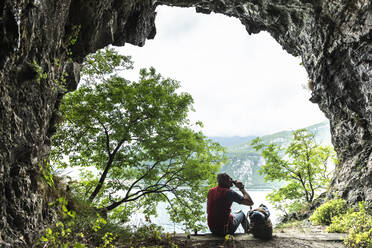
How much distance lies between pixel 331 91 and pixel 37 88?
13.6 metres

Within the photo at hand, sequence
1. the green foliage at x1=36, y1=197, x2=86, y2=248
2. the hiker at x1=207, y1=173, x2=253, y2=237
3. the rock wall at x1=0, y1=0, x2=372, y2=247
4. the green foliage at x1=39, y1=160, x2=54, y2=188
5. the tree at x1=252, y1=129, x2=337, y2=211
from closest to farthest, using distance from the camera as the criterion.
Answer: the green foliage at x1=36, y1=197, x2=86, y2=248, the green foliage at x1=39, y1=160, x2=54, y2=188, the rock wall at x1=0, y1=0, x2=372, y2=247, the hiker at x1=207, y1=173, x2=253, y2=237, the tree at x1=252, y1=129, x2=337, y2=211

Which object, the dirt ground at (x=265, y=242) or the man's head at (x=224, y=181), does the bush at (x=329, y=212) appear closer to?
the dirt ground at (x=265, y=242)

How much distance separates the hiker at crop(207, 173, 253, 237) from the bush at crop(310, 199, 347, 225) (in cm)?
557

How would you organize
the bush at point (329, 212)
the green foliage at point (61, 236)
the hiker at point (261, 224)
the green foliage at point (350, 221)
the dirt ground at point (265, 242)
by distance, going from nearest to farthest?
the green foliage at point (61, 236)
the green foliage at point (350, 221)
the dirt ground at point (265, 242)
the hiker at point (261, 224)
the bush at point (329, 212)

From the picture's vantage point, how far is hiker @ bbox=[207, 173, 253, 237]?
557cm

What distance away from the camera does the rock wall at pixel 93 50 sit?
3.46 metres

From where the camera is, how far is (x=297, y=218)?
11805mm

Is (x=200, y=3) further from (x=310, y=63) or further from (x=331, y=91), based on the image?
(x=331, y=91)

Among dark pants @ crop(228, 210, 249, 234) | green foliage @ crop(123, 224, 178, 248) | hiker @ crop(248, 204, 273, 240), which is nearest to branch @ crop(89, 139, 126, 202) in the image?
green foliage @ crop(123, 224, 178, 248)

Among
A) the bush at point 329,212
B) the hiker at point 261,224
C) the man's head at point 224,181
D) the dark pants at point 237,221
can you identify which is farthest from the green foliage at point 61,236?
the bush at point 329,212

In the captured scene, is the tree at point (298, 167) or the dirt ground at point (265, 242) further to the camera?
the tree at point (298, 167)

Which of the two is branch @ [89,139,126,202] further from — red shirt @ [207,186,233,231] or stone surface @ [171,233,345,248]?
red shirt @ [207,186,233,231]

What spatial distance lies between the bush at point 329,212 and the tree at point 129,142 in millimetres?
5231

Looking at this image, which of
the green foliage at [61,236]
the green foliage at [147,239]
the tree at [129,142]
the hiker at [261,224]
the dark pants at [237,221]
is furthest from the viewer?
the tree at [129,142]
